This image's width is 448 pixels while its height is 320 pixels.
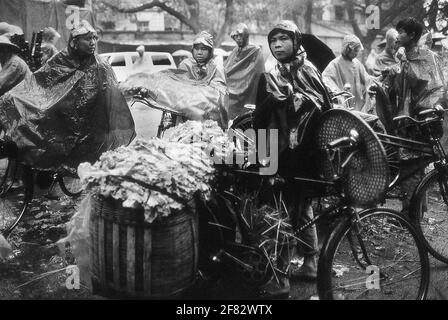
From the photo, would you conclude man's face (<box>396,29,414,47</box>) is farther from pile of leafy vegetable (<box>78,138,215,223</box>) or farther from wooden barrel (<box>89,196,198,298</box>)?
wooden barrel (<box>89,196,198,298</box>)

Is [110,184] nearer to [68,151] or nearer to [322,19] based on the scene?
[68,151]

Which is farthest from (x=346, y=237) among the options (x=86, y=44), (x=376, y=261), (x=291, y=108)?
(x=86, y=44)

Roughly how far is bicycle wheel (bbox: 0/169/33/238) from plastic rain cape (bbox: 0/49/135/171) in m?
0.23

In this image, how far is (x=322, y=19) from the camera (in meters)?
31.2

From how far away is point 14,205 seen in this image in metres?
5.40

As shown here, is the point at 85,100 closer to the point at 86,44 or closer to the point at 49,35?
the point at 86,44

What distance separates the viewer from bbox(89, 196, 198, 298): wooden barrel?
2.95 m

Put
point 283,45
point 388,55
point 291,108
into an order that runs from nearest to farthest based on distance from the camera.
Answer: point 291,108 → point 283,45 → point 388,55

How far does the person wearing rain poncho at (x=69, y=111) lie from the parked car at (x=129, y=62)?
10.6m

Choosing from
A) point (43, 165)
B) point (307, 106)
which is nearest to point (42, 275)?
point (43, 165)

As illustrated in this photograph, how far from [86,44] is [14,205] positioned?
6.83 ft

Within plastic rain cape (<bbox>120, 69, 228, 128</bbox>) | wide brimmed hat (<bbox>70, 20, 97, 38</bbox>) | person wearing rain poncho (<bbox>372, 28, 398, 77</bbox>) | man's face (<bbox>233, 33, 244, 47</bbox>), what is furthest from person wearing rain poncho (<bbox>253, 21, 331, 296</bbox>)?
man's face (<bbox>233, 33, 244, 47</bbox>)

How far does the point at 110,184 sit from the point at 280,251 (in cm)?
142

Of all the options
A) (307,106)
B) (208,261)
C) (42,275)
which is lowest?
(42,275)
